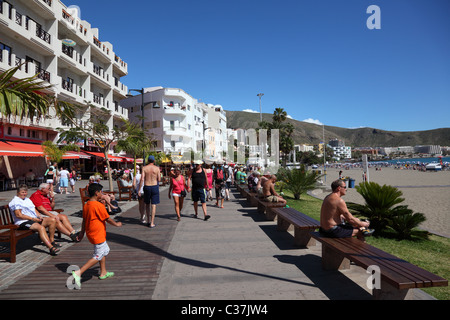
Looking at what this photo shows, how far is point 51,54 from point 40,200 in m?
23.2

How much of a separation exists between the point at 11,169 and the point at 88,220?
2111 centimetres

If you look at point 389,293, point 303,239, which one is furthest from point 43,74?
point 389,293

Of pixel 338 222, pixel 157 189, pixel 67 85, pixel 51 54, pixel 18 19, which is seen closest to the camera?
pixel 338 222

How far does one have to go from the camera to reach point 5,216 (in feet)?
17.7

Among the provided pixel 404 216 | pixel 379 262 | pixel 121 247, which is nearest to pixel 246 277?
pixel 379 262

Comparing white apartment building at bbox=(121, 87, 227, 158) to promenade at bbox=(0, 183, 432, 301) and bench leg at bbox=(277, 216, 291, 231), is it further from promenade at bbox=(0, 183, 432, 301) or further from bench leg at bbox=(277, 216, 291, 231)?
promenade at bbox=(0, 183, 432, 301)

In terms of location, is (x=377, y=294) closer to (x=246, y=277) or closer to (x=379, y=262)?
(x=379, y=262)

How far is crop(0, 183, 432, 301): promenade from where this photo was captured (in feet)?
11.9

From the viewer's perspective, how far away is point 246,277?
13.7ft

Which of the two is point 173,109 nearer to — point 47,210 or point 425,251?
point 47,210

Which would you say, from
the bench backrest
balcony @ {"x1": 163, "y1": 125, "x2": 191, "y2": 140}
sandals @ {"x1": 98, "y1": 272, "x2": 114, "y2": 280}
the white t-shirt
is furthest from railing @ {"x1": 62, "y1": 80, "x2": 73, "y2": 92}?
sandals @ {"x1": 98, "y1": 272, "x2": 114, "y2": 280}

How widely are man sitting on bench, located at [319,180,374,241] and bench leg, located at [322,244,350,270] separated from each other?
0.26m

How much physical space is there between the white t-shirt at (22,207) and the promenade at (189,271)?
2.17 ft

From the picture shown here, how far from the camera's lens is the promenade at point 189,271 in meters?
3.62
